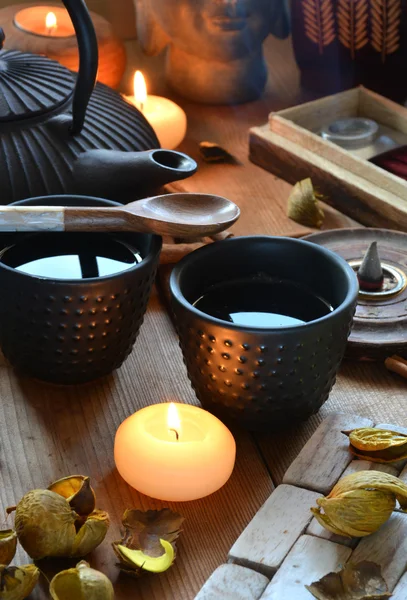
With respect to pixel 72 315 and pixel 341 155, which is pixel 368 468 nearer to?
pixel 72 315

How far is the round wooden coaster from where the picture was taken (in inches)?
26.7

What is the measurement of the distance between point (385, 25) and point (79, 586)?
0.81 metres

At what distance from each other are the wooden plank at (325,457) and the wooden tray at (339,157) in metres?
0.30

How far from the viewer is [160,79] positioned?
1.21 m

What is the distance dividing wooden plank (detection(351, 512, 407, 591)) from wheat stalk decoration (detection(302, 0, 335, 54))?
28.4 inches

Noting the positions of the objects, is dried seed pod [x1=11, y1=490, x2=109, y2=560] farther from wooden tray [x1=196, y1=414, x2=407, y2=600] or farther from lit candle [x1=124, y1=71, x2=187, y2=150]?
lit candle [x1=124, y1=71, x2=187, y2=150]

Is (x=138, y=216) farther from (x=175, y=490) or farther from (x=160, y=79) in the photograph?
(x=160, y=79)

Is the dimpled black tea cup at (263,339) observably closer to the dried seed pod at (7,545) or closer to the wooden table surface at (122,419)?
the wooden table surface at (122,419)

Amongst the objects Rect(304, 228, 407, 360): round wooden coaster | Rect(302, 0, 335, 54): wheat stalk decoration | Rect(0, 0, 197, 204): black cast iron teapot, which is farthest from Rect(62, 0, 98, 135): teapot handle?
Rect(302, 0, 335, 54): wheat stalk decoration

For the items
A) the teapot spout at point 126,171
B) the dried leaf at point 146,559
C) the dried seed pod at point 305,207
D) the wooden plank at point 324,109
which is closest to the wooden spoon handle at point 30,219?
the teapot spout at point 126,171

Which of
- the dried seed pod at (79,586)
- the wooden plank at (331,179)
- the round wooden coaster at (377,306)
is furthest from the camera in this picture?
the wooden plank at (331,179)

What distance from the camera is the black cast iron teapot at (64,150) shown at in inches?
28.3

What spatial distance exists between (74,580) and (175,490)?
11 cm

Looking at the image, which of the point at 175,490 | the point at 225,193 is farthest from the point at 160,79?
the point at 175,490
